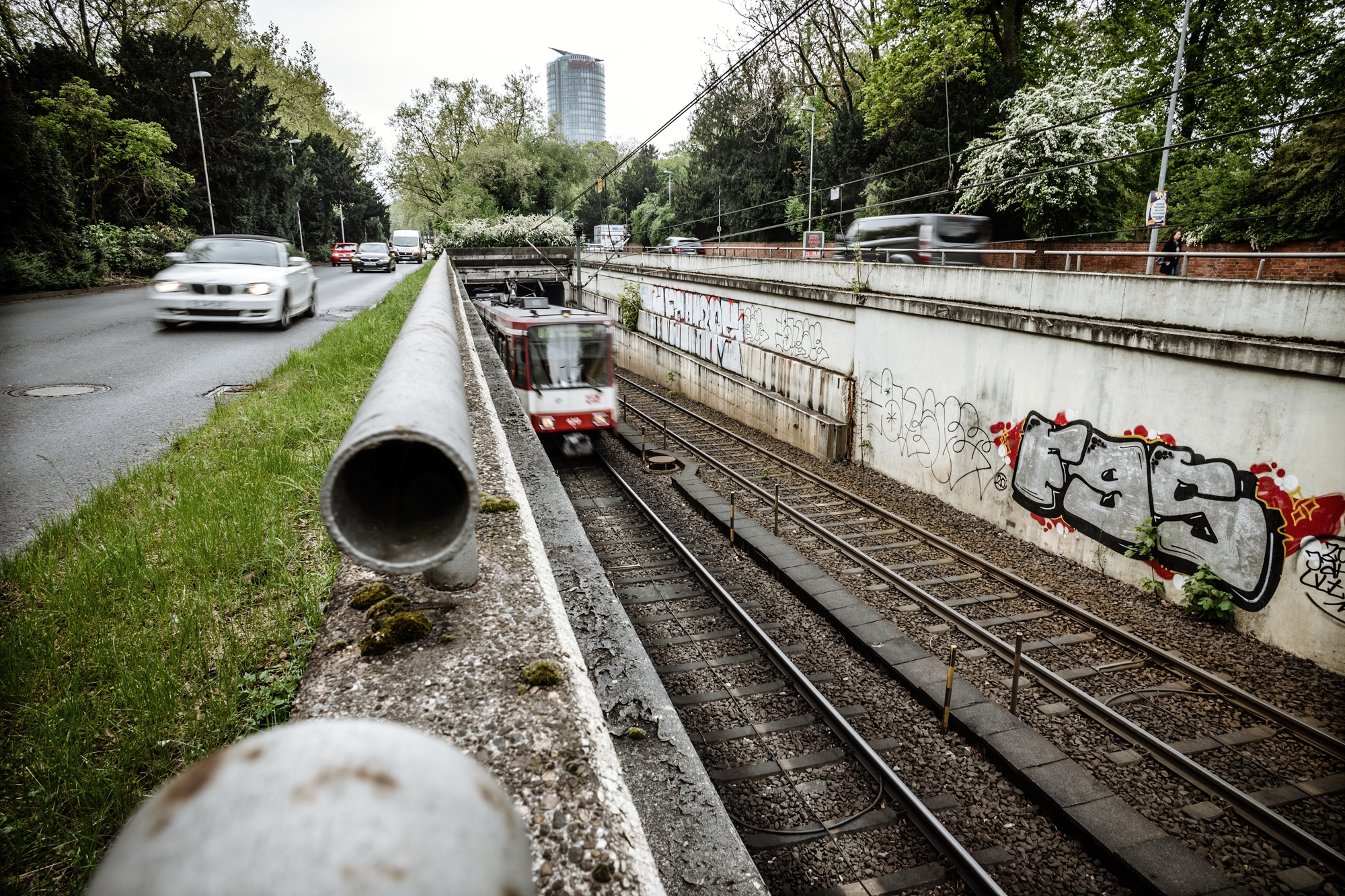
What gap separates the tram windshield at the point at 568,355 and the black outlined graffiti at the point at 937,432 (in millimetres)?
5786

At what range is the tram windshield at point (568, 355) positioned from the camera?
14711 millimetres

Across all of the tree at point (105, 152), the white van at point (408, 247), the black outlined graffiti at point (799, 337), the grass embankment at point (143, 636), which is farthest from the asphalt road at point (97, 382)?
the white van at point (408, 247)

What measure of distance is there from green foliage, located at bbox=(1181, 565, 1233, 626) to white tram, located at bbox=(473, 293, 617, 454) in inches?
414

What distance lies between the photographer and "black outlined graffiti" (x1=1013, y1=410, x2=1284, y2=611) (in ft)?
26.5

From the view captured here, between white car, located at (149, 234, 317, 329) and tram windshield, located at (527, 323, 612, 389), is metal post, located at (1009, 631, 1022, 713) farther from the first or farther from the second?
white car, located at (149, 234, 317, 329)

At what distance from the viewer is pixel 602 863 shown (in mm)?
1965

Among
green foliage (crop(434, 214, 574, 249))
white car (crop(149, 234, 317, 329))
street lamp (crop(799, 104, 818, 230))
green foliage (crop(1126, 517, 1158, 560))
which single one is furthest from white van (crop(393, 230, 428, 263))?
green foliage (crop(1126, 517, 1158, 560))

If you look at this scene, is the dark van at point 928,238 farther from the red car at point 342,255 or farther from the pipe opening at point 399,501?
the red car at point 342,255

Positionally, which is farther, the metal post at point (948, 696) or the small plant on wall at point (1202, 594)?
the small plant on wall at point (1202, 594)

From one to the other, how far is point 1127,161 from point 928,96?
7990 millimetres

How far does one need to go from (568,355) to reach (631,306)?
17.3m

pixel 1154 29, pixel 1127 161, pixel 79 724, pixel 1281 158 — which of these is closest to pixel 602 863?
pixel 79 724

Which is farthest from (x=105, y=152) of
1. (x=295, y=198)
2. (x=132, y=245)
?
(x=295, y=198)

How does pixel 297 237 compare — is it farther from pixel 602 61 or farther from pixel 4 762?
pixel 4 762
